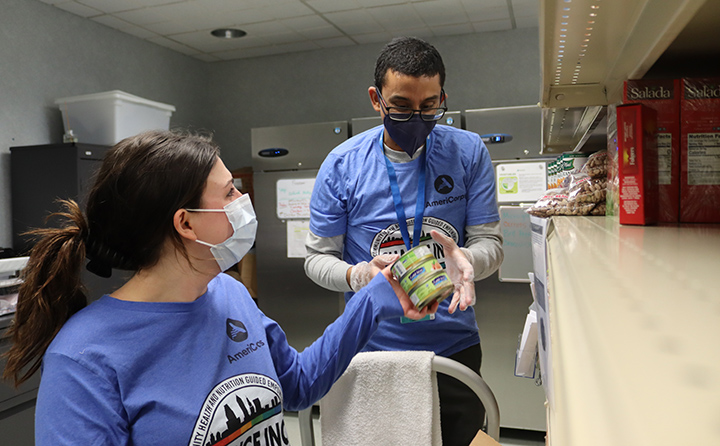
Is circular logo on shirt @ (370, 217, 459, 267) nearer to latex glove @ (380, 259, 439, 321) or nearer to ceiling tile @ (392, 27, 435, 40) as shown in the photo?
latex glove @ (380, 259, 439, 321)

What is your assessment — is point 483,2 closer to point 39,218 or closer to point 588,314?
point 39,218

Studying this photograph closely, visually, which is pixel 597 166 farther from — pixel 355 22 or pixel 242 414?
pixel 355 22

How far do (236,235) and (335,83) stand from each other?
3804 millimetres

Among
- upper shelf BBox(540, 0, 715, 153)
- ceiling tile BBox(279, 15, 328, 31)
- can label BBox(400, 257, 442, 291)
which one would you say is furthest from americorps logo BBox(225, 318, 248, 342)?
ceiling tile BBox(279, 15, 328, 31)

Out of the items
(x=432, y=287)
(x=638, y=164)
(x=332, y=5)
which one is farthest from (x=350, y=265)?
(x=332, y=5)

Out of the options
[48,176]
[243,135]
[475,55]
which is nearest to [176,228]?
[48,176]

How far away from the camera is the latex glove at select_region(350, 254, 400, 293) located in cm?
134

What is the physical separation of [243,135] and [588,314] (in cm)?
506

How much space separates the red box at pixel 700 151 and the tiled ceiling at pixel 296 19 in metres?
3.03

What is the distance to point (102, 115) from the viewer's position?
11.5ft

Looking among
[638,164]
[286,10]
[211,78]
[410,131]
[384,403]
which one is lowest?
[384,403]

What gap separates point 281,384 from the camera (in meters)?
1.30

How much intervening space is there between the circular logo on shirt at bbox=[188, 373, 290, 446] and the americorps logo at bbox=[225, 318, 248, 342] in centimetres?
9

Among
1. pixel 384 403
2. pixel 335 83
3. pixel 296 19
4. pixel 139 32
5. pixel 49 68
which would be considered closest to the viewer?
pixel 384 403
